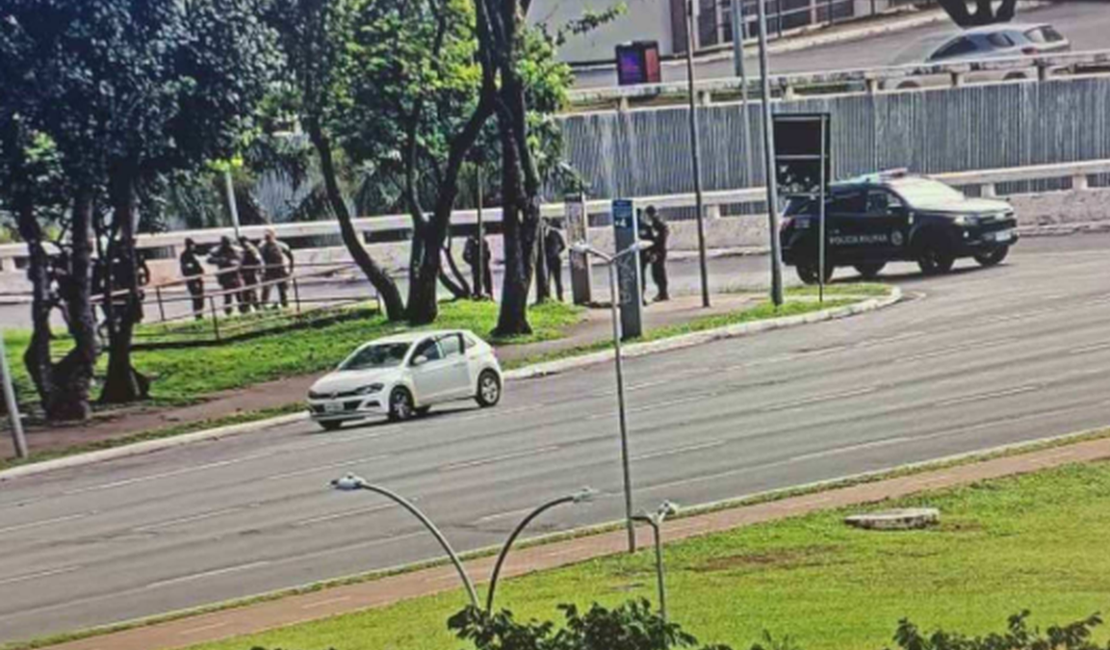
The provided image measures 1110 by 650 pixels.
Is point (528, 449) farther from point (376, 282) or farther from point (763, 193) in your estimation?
point (763, 193)

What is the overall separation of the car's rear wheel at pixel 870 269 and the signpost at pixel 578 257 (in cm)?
522

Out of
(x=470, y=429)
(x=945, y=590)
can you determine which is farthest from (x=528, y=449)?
(x=945, y=590)

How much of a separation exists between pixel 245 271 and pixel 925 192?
13414mm

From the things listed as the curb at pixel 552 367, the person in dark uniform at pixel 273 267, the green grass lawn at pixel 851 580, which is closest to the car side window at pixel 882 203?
the curb at pixel 552 367

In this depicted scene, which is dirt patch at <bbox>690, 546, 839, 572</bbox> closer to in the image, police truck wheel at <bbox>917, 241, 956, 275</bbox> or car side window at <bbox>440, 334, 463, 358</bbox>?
car side window at <bbox>440, 334, 463, 358</bbox>

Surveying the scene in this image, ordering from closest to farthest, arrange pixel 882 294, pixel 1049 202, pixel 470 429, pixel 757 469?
pixel 757 469 → pixel 470 429 → pixel 882 294 → pixel 1049 202

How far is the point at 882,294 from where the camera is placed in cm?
4038

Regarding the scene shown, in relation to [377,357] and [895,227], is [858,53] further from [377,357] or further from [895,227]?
[377,357]

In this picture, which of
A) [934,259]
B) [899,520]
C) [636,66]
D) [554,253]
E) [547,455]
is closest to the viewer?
[899,520]

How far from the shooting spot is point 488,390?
1309 inches

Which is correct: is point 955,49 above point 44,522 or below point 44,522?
above

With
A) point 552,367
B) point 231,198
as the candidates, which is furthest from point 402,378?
point 231,198

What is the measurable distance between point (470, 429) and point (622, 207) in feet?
20.4

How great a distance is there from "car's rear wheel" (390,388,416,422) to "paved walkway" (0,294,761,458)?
2.82 metres
